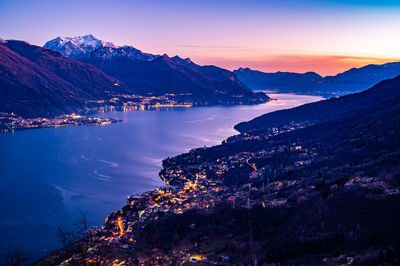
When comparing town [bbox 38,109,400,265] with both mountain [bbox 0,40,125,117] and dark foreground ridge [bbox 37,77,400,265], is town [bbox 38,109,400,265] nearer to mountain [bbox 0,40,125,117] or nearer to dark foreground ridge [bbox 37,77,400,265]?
dark foreground ridge [bbox 37,77,400,265]

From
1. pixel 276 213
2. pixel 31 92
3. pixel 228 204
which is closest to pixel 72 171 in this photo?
pixel 228 204

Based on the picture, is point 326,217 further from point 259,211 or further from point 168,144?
point 168,144

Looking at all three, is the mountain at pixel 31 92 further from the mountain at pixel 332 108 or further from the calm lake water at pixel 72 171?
the mountain at pixel 332 108

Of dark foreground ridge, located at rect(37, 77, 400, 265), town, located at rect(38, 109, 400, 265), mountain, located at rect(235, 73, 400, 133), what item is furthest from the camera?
mountain, located at rect(235, 73, 400, 133)

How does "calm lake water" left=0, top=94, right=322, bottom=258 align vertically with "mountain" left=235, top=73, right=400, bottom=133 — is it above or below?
below

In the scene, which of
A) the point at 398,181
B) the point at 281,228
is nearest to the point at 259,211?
the point at 281,228

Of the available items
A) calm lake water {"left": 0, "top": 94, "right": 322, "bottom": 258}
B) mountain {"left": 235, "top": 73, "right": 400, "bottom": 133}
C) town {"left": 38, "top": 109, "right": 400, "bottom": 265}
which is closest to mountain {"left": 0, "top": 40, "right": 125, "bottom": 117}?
calm lake water {"left": 0, "top": 94, "right": 322, "bottom": 258}

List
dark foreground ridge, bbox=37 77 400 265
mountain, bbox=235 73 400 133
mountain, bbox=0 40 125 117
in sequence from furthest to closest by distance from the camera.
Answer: mountain, bbox=0 40 125 117 → mountain, bbox=235 73 400 133 → dark foreground ridge, bbox=37 77 400 265
